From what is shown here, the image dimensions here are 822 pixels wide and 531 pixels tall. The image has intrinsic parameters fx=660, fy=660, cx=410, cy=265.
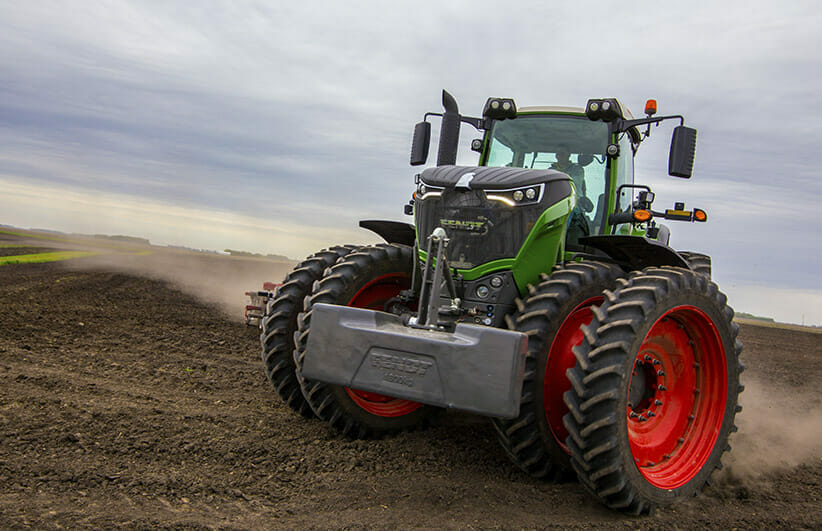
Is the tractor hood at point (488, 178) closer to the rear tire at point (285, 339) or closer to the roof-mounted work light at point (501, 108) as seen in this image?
the rear tire at point (285, 339)

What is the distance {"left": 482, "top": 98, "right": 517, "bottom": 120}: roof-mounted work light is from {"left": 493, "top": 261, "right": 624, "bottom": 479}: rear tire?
2.34 m

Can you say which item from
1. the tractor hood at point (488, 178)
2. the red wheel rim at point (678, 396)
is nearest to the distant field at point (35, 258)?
the tractor hood at point (488, 178)

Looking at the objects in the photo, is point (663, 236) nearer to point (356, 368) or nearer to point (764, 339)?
point (356, 368)

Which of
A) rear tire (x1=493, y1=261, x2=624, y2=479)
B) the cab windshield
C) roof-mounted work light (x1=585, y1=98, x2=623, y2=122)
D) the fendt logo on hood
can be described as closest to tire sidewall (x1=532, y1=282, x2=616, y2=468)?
rear tire (x1=493, y1=261, x2=624, y2=479)

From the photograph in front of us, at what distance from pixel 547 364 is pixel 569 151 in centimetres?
257

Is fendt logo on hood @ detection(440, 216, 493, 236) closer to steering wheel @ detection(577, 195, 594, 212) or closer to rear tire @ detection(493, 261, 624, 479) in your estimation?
rear tire @ detection(493, 261, 624, 479)

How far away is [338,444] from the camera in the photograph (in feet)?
16.8

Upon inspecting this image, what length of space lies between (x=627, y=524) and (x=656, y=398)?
109 centimetres

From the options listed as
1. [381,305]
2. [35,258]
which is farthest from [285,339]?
[35,258]

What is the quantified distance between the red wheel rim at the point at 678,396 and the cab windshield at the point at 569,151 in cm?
145

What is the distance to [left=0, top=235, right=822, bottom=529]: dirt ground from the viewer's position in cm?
373

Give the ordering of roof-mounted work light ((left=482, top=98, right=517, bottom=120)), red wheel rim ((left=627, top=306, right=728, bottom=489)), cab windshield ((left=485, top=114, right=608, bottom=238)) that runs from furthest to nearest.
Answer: roof-mounted work light ((left=482, top=98, right=517, bottom=120)) < cab windshield ((left=485, top=114, right=608, bottom=238)) < red wheel rim ((left=627, top=306, right=728, bottom=489))

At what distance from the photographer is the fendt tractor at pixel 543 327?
13.1ft

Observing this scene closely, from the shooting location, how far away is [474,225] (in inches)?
191
